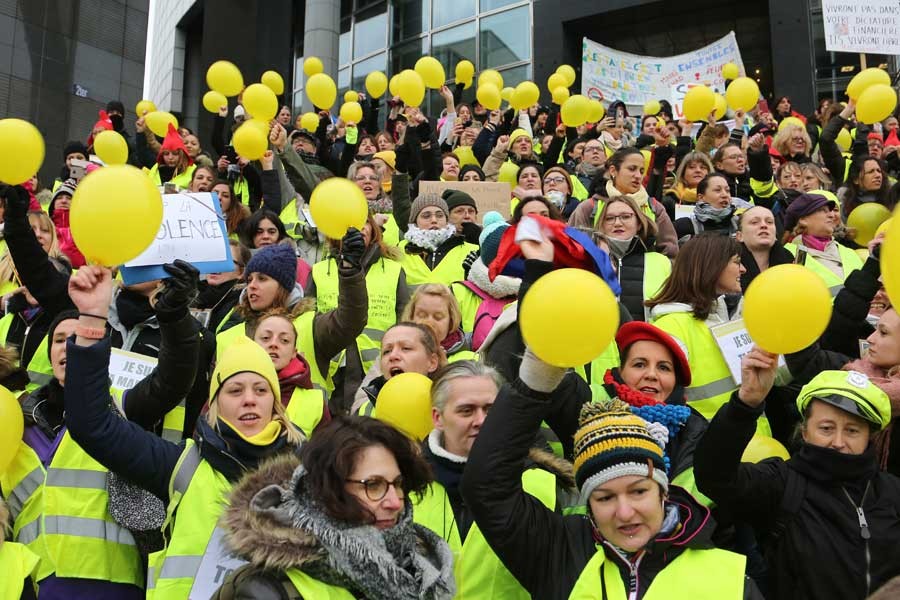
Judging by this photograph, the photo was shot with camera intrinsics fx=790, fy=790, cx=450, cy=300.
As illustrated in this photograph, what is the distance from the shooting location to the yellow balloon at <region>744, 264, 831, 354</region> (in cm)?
236

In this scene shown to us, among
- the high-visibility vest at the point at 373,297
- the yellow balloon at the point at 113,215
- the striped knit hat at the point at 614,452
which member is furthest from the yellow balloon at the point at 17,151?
the striped knit hat at the point at 614,452

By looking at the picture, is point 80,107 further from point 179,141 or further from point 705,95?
point 705,95

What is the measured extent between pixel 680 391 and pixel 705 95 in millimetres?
4635

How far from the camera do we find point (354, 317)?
4.20 metres

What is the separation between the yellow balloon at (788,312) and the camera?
2355 mm

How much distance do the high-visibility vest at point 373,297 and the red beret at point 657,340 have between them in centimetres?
193

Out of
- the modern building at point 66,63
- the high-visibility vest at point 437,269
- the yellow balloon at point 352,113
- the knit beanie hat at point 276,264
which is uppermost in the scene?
the modern building at point 66,63

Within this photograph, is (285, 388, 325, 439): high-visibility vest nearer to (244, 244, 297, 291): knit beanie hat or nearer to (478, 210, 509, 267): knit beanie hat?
(244, 244, 297, 291): knit beanie hat

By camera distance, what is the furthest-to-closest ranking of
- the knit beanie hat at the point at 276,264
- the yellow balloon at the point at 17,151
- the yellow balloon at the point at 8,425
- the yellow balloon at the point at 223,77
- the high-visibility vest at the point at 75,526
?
the yellow balloon at the point at 223,77, the knit beanie hat at the point at 276,264, the yellow balloon at the point at 17,151, the high-visibility vest at the point at 75,526, the yellow balloon at the point at 8,425

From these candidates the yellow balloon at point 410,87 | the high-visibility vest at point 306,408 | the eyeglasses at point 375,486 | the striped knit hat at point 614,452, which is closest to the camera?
the eyeglasses at point 375,486

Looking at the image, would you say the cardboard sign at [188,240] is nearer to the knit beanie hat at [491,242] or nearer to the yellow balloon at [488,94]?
the knit beanie hat at [491,242]

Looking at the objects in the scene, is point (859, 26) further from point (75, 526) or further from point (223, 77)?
point (75, 526)

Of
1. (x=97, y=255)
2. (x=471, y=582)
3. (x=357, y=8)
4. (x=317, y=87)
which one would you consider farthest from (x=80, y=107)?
(x=471, y=582)

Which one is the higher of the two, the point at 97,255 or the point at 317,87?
the point at 317,87
